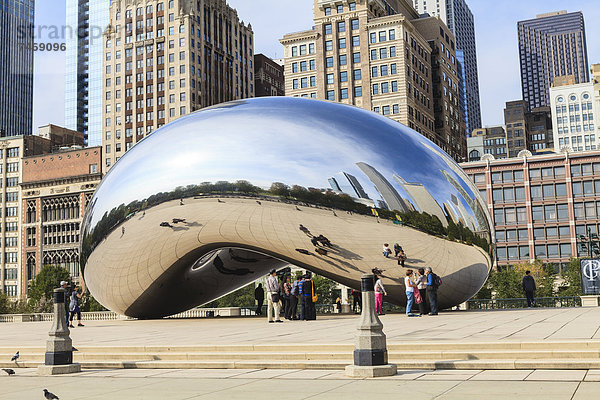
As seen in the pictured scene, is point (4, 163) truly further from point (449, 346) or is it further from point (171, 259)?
point (449, 346)

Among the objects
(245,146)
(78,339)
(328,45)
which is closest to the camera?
(78,339)

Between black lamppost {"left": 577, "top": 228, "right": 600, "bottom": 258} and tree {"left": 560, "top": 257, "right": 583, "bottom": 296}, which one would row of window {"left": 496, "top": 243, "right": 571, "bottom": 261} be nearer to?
black lamppost {"left": 577, "top": 228, "right": 600, "bottom": 258}

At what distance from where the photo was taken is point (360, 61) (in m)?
109

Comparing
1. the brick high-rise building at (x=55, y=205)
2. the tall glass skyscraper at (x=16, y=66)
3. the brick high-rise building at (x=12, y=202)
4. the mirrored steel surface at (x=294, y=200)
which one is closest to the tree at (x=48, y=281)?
the brick high-rise building at (x=55, y=205)

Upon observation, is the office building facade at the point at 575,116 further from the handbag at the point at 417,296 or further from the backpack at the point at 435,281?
the backpack at the point at 435,281

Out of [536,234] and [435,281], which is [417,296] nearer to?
[435,281]

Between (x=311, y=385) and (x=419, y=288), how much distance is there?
31.7 feet

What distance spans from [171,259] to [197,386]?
32.9 ft

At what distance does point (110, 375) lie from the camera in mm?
10875

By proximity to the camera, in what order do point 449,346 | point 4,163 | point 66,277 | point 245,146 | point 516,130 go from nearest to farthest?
point 449,346 → point 245,146 → point 66,277 → point 4,163 → point 516,130

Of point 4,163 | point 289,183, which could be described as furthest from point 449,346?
point 4,163

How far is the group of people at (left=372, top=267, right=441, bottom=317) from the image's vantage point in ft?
57.9

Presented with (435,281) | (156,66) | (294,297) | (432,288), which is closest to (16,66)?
(156,66)

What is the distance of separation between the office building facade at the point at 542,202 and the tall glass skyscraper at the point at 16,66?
121092mm
